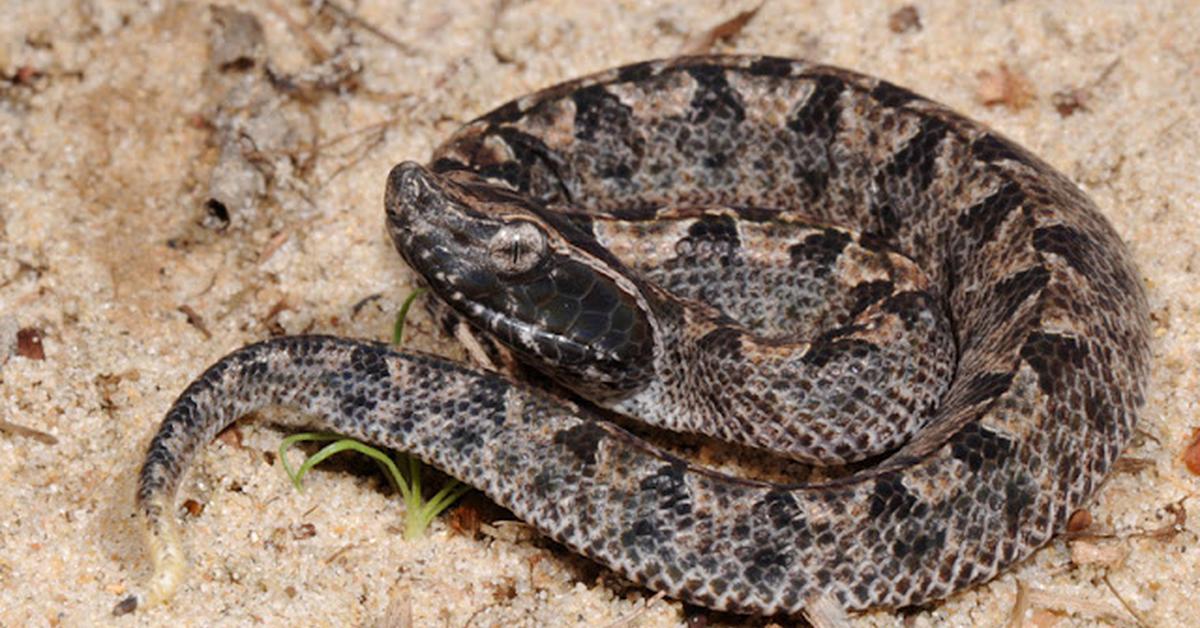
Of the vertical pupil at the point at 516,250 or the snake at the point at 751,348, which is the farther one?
the vertical pupil at the point at 516,250

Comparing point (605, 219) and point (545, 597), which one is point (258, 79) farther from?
point (545, 597)

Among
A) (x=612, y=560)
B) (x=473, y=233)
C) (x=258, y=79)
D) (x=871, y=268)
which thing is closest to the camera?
(x=612, y=560)

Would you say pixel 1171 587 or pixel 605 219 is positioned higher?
pixel 605 219

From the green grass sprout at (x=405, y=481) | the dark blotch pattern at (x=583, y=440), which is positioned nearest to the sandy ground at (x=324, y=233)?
the green grass sprout at (x=405, y=481)

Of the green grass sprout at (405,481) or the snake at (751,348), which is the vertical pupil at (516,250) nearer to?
the snake at (751,348)

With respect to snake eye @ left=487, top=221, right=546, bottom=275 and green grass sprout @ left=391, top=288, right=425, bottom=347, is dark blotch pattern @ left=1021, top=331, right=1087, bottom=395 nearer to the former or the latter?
snake eye @ left=487, top=221, right=546, bottom=275

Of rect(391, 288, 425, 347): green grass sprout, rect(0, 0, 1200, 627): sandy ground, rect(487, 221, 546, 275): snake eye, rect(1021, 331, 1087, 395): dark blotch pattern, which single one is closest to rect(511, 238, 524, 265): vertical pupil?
rect(487, 221, 546, 275): snake eye

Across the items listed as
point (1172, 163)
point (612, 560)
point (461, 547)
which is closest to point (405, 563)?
point (461, 547)
